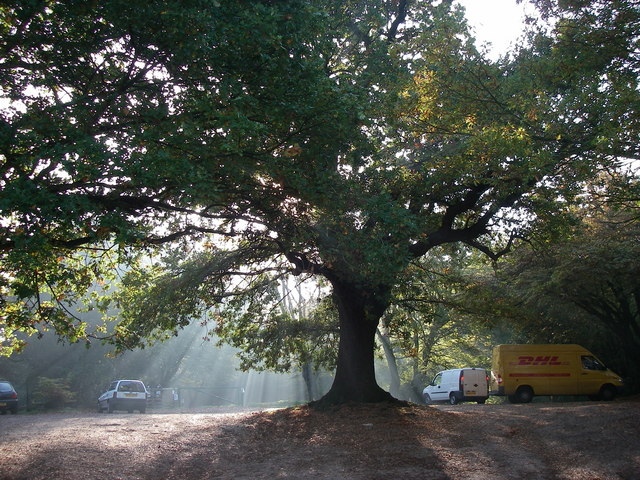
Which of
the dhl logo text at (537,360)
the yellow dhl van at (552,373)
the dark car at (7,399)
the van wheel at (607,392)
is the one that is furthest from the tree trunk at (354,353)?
the dark car at (7,399)

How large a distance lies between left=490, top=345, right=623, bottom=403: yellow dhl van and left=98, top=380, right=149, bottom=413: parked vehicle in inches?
686

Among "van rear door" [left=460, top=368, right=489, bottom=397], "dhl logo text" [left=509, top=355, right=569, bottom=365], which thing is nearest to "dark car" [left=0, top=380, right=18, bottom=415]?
"van rear door" [left=460, top=368, right=489, bottom=397]

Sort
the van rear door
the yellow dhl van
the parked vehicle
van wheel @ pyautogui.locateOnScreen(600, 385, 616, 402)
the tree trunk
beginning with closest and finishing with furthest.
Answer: the tree trunk < the yellow dhl van < van wheel @ pyautogui.locateOnScreen(600, 385, 616, 402) < the parked vehicle < the van rear door

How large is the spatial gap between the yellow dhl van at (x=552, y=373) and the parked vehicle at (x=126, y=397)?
17422 mm

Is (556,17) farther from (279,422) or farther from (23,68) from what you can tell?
(279,422)

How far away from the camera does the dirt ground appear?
325 inches

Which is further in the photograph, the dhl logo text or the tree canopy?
the dhl logo text

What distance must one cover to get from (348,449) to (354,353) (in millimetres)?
5982

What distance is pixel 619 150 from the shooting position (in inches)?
361

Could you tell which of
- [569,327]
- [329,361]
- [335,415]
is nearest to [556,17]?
[335,415]

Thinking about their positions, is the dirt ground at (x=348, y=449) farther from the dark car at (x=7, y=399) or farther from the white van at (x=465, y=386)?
the dark car at (x=7, y=399)

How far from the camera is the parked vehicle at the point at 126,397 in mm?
25891

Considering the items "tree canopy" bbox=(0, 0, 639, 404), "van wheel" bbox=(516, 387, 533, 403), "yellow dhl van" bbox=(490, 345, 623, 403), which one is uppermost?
"tree canopy" bbox=(0, 0, 639, 404)

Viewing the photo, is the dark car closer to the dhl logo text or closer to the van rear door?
the van rear door
